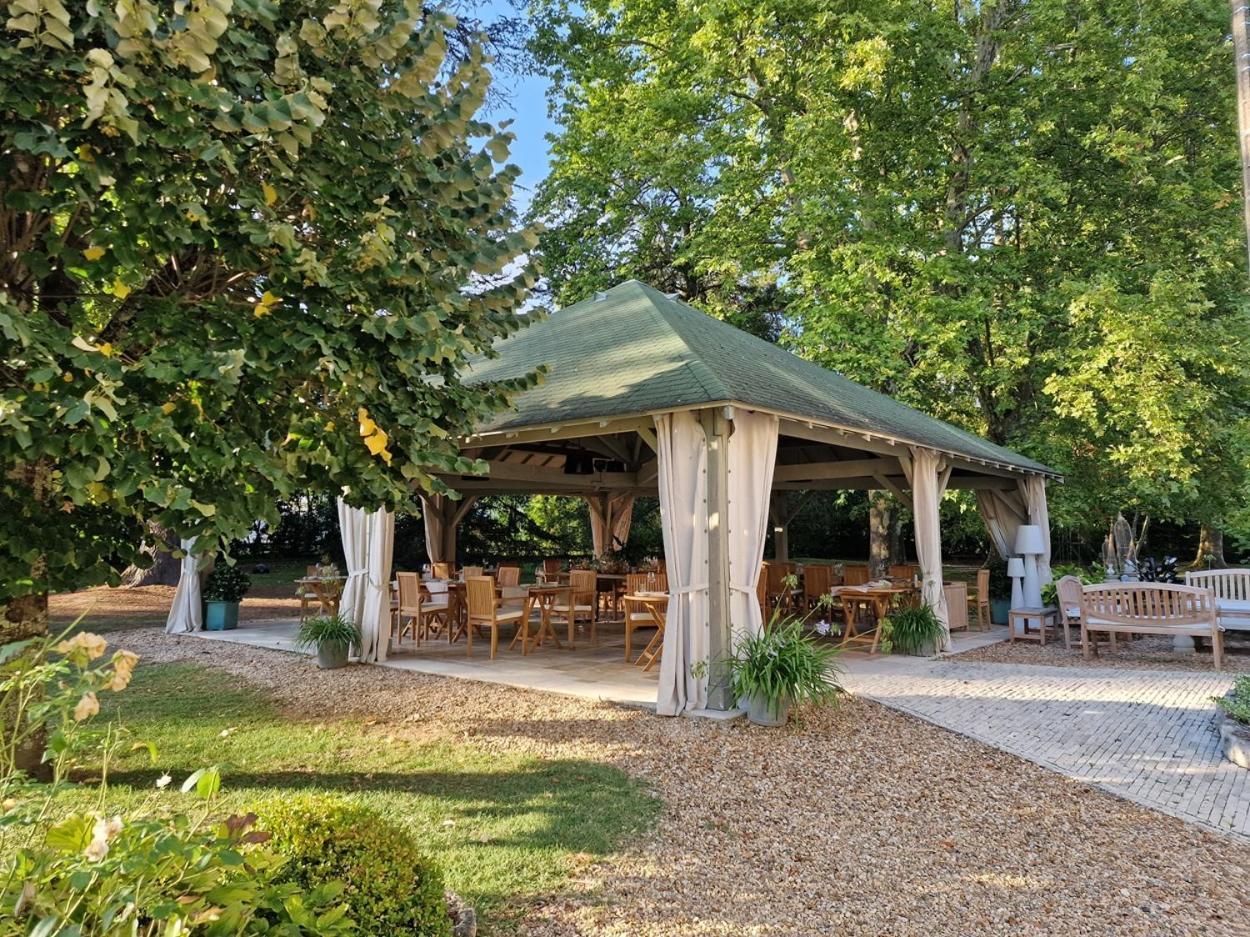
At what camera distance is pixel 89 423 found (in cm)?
245

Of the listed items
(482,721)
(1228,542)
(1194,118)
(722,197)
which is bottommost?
(482,721)

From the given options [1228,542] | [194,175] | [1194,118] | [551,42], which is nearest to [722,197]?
[551,42]

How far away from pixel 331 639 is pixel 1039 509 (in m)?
11.0

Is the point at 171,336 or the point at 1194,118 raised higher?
the point at 1194,118

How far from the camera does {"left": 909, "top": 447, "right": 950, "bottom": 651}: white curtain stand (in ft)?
31.3

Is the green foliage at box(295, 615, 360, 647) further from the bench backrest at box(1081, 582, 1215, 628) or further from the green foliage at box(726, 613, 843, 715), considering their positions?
the bench backrest at box(1081, 582, 1215, 628)

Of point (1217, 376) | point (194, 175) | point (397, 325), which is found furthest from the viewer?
point (1217, 376)

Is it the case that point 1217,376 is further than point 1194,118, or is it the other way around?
point 1194,118

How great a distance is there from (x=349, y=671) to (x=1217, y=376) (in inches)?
568

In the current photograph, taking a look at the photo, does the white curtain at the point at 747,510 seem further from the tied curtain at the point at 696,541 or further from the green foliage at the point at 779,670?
the green foliage at the point at 779,670

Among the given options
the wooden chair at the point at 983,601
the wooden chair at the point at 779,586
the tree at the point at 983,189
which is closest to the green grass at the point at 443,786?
the wooden chair at the point at 779,586

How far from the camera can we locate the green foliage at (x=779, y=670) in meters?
5.82

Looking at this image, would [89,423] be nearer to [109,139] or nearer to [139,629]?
[109,139]

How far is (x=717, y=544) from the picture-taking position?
6293 mm
